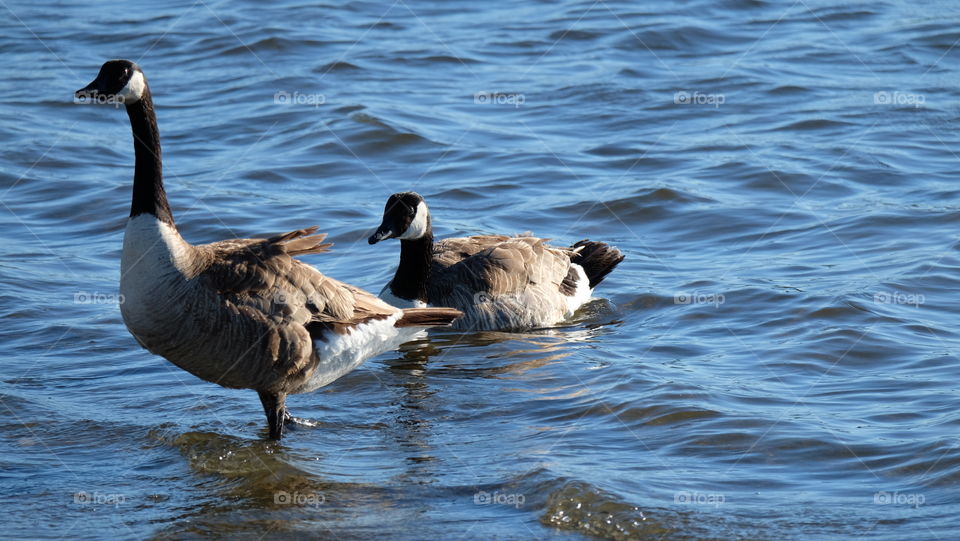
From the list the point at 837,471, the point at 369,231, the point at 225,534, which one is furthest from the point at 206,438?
the point at 369,231

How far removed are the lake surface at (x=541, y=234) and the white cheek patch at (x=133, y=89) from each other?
2352 millimetres

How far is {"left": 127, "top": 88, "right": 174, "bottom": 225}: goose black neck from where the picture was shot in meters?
7.22

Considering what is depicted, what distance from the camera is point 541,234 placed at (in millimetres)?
13336

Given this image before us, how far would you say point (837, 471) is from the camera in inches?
290
